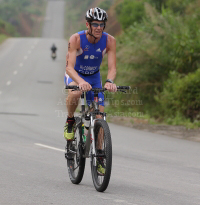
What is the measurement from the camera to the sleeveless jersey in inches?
275

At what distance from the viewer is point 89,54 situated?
7.06 m

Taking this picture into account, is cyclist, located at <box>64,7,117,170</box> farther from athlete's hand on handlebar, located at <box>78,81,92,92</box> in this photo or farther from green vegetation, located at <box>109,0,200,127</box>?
green vegetation, located at <box>109,0,200,127</box>

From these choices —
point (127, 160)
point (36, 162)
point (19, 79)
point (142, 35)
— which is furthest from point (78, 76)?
point (19, 79)

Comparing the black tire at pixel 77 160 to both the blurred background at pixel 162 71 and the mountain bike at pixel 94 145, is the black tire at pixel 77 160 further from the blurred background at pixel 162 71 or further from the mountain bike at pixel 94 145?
the blurred background at pixel 162 71

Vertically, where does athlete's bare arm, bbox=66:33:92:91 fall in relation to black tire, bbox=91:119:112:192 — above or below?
above

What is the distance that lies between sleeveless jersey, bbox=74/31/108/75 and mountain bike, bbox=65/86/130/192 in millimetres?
443

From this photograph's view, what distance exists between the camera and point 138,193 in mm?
6387

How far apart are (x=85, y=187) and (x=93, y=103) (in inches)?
45.2

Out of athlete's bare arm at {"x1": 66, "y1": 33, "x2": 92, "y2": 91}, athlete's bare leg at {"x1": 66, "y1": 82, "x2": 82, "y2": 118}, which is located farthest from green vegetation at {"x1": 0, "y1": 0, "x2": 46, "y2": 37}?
athlete's bare arm at {"x1": 66, "y1": 33, "x2": 92, "y2": 91}

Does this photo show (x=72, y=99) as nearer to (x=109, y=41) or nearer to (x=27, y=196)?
(x=109, y=41)

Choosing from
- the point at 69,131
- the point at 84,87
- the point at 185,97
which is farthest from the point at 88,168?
the point at 185,97

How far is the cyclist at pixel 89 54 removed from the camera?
22.2 ft

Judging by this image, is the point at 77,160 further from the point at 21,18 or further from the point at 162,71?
the point at 21,18

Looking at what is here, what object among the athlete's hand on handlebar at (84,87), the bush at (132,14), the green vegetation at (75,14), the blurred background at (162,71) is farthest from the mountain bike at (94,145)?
the green vegetation at (75,14)
